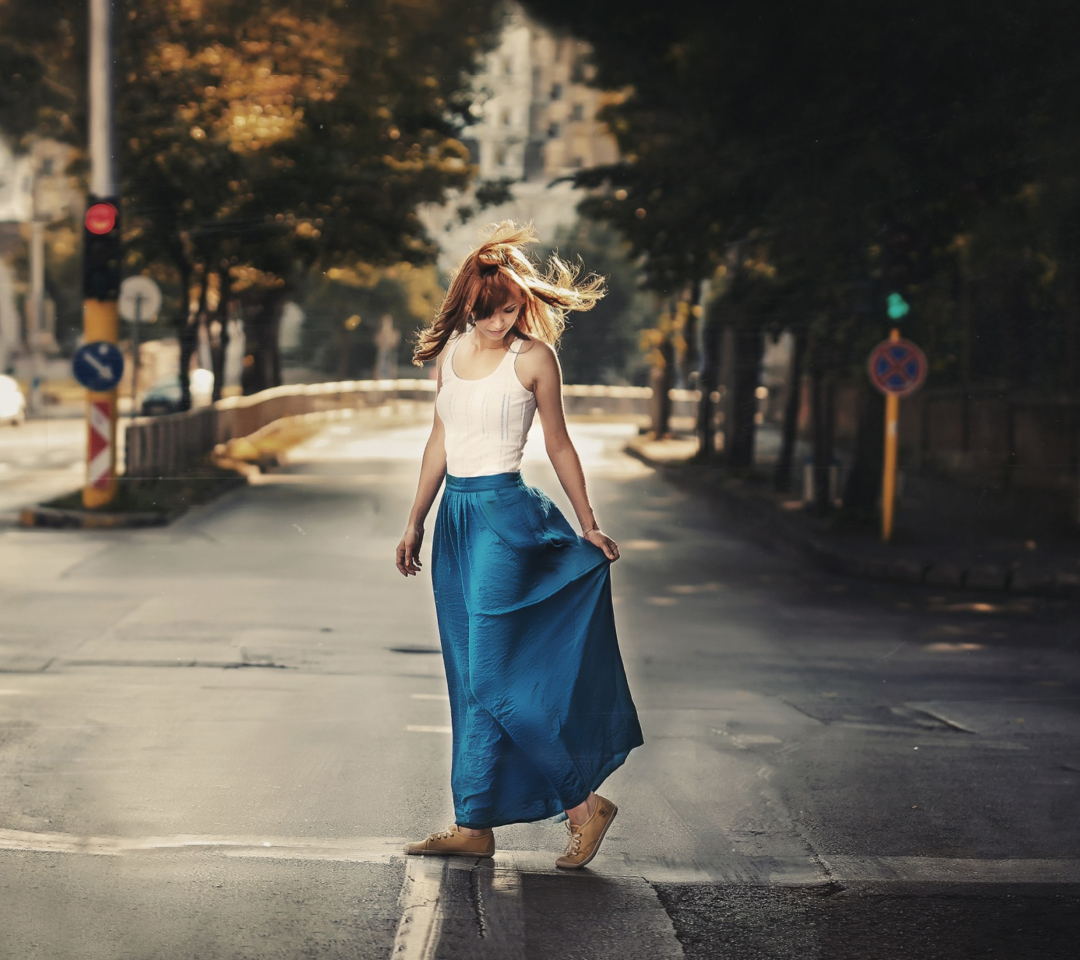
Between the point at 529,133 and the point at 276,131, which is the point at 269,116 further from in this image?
the point at 529,133

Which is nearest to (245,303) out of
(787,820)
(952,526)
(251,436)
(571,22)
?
(251,436)

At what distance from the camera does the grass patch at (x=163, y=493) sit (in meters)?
16.3

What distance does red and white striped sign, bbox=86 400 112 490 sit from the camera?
15.6 meters

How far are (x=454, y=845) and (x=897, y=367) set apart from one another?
36.8ft

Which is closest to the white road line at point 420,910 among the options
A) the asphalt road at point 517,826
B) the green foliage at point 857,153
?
the asphalt road at point 517,826

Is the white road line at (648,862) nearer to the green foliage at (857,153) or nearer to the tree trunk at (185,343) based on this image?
the green foliage at (857,153)

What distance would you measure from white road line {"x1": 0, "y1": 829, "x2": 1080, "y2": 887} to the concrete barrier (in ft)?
23.0

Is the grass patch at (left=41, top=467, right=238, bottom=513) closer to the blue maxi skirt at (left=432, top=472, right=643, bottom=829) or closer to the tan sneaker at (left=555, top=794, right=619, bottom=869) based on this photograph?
the blue maxi skirt at (left=432, top=472, right=643, bottom=829)

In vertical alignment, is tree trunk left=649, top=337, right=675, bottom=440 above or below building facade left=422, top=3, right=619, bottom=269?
below

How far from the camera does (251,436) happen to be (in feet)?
55.0

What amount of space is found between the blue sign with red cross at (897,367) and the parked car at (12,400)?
7.67 m

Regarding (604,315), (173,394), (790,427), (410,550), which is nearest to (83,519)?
(173,394)

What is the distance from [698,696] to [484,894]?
3.67 meters

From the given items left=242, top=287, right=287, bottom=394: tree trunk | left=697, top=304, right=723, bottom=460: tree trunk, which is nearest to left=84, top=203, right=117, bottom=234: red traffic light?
left=242, top=287, right=287, bottom=394: tree trunk
